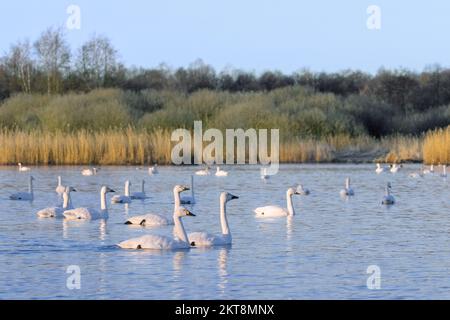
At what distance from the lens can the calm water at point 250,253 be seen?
11.9 metres

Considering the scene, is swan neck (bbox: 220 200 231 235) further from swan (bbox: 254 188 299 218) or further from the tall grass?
the tall grass

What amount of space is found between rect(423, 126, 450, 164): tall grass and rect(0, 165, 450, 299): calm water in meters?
7.90

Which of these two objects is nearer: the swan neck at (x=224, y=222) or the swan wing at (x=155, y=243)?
the swan wing at (x=155, y=243)

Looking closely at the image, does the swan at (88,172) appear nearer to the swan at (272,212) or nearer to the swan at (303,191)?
the swan at (303,191)

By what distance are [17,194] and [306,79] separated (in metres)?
38.8

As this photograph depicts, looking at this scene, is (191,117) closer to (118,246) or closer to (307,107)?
(307,107)

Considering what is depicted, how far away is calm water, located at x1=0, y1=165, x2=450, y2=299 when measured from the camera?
470 inches

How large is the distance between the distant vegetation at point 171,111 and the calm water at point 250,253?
9.96 metres

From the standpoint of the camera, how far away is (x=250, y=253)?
14.7 meters

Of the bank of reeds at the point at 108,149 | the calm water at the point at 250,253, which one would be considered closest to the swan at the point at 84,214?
the calm water at the point at 250,253

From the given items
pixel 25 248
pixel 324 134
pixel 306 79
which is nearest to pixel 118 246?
pixel 25 248

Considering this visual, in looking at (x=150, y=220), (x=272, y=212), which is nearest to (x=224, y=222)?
(x=150, y=220)

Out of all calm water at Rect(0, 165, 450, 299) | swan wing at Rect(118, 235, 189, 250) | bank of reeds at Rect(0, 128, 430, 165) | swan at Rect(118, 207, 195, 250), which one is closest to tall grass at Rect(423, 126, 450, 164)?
bank of reeds at Rect(0, 128, 430, 165)

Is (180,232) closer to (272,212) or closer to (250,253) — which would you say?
(250,253)
